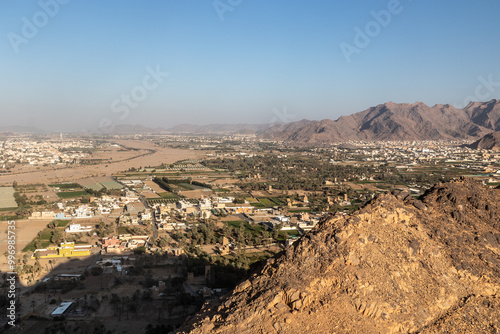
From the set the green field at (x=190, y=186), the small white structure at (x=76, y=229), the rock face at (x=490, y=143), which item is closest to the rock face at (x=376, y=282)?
the small white structure at (x=76, y=229)

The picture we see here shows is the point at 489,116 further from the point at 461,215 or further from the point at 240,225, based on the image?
the point at 461,215

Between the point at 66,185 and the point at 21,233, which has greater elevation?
the point at 66,185

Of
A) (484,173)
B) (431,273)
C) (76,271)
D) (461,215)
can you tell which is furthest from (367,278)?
(484,173)

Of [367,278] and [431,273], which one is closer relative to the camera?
[367,278]

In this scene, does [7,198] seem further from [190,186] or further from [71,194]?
[190,186]

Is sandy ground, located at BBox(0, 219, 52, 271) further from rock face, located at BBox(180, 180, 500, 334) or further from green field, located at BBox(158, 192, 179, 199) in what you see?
rock face, located at BBox(180, 180, 500, 334)

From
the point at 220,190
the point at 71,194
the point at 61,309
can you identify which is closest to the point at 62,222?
the point at 71,194
